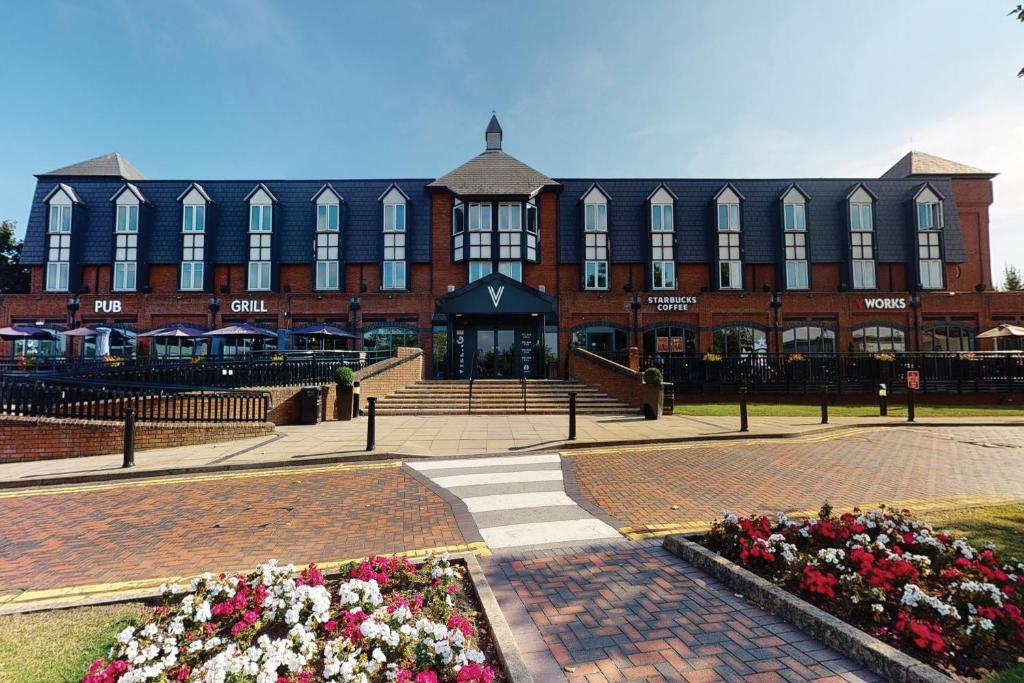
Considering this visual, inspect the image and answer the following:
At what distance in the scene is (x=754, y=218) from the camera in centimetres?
3131

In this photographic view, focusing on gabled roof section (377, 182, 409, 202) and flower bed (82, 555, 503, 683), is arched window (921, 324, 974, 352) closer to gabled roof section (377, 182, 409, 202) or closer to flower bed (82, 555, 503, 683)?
gabled roof section (377, 182, 409, 202)

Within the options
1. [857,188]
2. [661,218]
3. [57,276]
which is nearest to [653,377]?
[661,218]

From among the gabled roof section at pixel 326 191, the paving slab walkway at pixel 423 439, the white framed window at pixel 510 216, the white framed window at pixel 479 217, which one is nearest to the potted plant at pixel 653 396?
the paving slab walkway at pixel 423 439

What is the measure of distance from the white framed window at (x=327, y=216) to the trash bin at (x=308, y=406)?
19030 millimetres

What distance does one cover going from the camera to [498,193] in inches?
1125

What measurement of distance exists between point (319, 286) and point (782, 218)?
30525 mm

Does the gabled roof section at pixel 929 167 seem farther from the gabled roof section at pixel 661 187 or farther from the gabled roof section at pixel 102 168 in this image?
the gabled roof section at pixel 102 168

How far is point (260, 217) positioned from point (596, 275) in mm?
22175

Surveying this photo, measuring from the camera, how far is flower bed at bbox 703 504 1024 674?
9.24 ft

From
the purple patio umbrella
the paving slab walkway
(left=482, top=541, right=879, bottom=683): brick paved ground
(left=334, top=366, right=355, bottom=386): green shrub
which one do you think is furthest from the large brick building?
(left=482, top=541, right=879, bottom=683): brick paved ground

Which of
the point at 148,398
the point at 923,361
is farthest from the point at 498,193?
the point at 923,361

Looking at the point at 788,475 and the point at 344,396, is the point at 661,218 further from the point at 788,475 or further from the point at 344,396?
the point at 788,475

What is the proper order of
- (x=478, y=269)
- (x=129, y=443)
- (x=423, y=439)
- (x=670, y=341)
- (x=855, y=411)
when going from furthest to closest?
1. (x=478, y=269)
2. (x=670, y=341)
3. (x=855, y=411)
4. (x=423, y=439)
5. (x=129, y=443)

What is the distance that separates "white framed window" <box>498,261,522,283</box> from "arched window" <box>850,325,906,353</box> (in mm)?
21088
